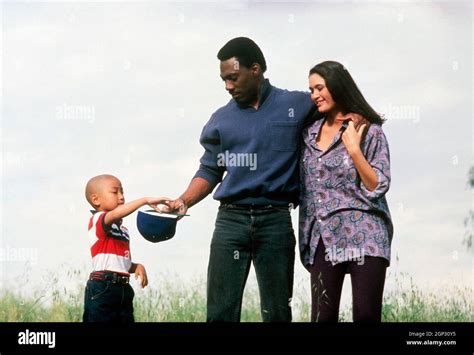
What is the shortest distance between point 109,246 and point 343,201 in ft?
4.37

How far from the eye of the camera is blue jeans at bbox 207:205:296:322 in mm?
4895

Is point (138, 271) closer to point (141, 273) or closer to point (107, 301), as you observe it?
point (141, 273)

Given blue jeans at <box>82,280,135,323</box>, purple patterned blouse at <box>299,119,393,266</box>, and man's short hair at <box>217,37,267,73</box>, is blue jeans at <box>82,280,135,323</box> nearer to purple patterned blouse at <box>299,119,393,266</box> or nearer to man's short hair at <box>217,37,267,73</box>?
purple patterned blouse at <box>299,119,393,266</box>

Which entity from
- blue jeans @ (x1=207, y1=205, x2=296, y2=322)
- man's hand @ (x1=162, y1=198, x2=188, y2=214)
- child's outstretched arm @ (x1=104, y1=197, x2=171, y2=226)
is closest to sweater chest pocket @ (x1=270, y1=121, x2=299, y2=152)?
blue jeans @ (x1=207, y1=205, x2=296, y2=322)

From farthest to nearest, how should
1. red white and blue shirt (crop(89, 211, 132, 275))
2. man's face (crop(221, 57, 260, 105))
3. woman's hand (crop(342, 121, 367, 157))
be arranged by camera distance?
red white and blue shirt (crop(89, 211, 132, 275)) → man's face (crop(221, 57, 260, 105)) → woman's hand (crop(342, 121, 367, 157))

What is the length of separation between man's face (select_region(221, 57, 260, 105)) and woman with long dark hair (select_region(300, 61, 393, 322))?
32cm

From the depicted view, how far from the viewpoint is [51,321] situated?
17.6 feet

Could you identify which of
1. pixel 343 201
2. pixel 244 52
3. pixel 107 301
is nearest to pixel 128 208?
pixel 107 301

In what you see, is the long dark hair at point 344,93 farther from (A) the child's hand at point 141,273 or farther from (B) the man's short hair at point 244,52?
(A) the child's hand at point 141,273

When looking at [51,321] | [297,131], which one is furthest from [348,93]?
[51,321]

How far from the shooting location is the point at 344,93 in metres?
4.96

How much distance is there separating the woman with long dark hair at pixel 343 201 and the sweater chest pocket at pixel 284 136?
0.07 metres

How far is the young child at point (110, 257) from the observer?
201 inches

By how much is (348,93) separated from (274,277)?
107 centimetres
